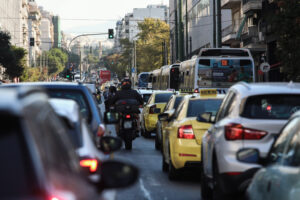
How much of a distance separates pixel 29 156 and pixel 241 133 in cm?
572

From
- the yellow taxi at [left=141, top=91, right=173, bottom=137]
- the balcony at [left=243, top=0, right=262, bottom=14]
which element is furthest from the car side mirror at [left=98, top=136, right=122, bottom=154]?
the balcony at [left=243, top=0, right=262, bottom=14]

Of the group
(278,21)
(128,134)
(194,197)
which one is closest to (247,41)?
(278,21)

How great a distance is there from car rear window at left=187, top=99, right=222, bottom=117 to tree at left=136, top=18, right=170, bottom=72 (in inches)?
4085

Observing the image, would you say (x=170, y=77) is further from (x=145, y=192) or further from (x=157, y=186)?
(x=145, y=192)

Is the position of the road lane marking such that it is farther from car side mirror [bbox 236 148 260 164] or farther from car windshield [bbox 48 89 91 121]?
car side mirror [bbox 236 148 260 164]

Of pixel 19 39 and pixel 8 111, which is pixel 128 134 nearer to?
pixel 8 111

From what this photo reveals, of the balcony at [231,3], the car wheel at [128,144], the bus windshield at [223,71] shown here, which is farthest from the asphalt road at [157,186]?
the balcony at [231,3]

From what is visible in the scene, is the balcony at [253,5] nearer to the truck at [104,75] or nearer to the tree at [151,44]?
the tree at [151,44]

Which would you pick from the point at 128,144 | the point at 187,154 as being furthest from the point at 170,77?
the point at 187,154

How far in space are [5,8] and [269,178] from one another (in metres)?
103

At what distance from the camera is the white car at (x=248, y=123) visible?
28.4ft

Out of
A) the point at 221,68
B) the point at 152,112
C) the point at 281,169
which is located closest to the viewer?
the point at 281,169

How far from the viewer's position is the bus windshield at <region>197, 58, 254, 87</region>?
3161cm

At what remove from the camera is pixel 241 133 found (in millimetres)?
8742
